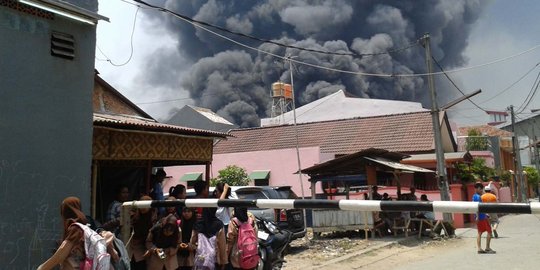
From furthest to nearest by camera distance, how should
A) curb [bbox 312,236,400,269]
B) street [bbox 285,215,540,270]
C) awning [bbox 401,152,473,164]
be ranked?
awning [bbox 401,152,473,164]
curb [bbox 312,236,400,269]
street [bbox 285,215,540,270]

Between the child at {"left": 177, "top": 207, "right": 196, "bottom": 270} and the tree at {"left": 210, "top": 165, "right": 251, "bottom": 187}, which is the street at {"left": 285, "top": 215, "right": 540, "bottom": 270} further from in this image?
the tree at {"left": 210, "top": 165, "right": 251, "bottom": 187}

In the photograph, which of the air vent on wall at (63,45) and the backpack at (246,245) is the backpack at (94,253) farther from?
the air vent on wall at (63,45)

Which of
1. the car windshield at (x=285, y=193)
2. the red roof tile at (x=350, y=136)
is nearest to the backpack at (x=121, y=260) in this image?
the car windshield at (x=285, y=193)

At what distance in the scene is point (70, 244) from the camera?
13.0 feet

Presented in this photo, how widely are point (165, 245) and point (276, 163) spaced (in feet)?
76.0

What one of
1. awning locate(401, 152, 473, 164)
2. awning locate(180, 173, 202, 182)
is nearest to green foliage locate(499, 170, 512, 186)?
awning locate(401, 152, 473, 164)

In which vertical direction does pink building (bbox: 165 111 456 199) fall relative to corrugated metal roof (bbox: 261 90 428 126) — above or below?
below

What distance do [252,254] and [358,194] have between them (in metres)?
14.5

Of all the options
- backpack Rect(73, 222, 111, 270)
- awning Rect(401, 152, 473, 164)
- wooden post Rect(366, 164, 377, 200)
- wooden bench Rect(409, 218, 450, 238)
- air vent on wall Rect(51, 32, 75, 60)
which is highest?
air vent on wall Rect(51, 32, 75, 60)

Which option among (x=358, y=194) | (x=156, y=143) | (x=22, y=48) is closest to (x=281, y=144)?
(x=358, y=194)

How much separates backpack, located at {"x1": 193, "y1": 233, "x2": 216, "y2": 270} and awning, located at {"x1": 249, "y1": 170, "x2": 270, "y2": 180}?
73.5ft

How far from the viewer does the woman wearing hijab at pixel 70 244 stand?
12.9 feet

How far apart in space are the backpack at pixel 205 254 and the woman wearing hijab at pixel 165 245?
23 cm

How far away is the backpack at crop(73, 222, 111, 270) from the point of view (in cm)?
394
